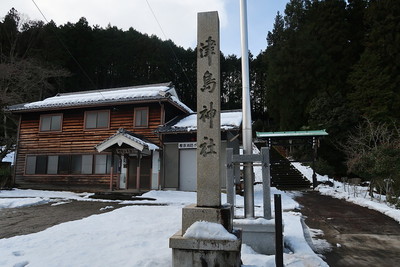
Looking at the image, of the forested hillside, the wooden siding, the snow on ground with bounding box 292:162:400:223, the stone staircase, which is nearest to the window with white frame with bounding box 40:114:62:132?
the wooden siding

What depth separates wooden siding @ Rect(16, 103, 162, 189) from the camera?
52.3ft

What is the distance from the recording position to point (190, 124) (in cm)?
1516

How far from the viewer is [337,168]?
23172 mm

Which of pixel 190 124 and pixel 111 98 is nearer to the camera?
pixel 190 124

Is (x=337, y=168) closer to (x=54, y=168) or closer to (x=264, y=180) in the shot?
(x=264, y=180)

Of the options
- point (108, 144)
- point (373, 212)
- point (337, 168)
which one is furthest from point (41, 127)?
point (337, 168)

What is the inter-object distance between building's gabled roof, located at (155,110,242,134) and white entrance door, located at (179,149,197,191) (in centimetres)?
142

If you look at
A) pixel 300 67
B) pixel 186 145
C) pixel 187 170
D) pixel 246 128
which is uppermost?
pixel 300 67

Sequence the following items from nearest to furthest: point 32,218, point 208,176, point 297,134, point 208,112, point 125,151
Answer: point 208,176, point 208,112, point 32,218, point 125,151, point 297,134

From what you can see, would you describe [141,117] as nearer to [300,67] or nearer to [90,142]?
[90,142]

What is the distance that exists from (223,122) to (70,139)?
1038cm

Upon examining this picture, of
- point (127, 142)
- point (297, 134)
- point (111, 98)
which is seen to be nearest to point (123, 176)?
point (127, 142)

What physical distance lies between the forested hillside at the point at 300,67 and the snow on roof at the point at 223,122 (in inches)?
247

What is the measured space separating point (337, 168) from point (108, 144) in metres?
20.0
